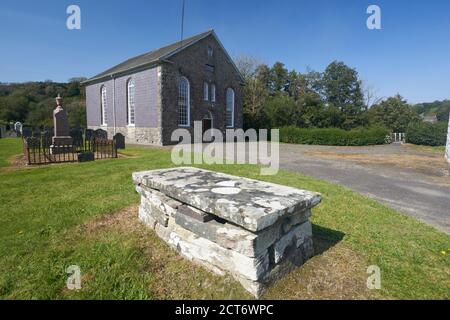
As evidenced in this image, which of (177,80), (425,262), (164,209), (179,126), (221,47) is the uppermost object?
(221,47)

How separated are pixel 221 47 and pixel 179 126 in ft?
33.4

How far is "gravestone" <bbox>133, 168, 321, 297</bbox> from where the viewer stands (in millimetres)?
2254

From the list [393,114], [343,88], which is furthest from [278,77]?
[393,114]

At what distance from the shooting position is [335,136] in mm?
27000

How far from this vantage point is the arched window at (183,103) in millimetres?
22391

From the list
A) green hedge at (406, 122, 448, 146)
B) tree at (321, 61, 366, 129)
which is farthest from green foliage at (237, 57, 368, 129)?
green hedge at (406, 122, 448, 146)

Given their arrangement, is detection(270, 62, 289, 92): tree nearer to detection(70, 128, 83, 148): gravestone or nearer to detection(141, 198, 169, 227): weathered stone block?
detection(70, 128, 83, 148): gravestone

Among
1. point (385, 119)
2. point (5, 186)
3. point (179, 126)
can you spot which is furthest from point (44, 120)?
point (385, 119)

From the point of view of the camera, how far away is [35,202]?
501cm

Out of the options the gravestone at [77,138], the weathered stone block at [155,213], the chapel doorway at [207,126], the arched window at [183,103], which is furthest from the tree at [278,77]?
the weathered stone block at [155,213]

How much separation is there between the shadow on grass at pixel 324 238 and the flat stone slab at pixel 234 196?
0.80 metres

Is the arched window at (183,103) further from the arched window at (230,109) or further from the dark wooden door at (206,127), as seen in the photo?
the arched window at (230,109)
